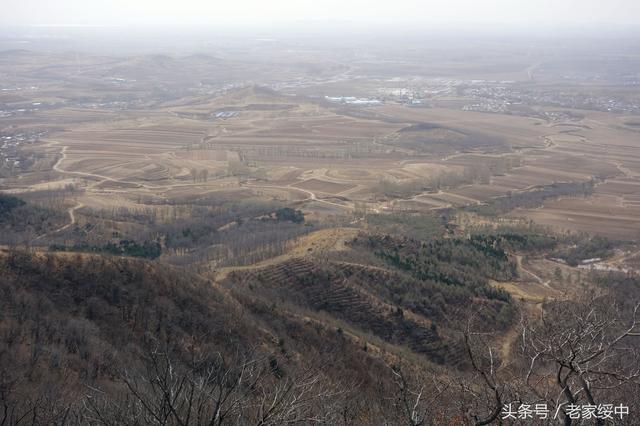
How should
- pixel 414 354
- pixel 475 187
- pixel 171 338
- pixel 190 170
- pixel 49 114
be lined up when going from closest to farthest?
pixel 171 338 < pixel 414 354 < pixel 475 187 < pixel 190 170 < pixel 49 114

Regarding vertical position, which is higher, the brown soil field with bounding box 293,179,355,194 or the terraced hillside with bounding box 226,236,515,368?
the terraced hillside with bounding box 226,236,515,368

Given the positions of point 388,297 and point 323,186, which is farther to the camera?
point 323,186

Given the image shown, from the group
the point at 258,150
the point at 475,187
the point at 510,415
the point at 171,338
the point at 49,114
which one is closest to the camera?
the point at 510,415

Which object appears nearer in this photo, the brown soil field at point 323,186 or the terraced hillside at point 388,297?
the terraced hillside at point 388,297

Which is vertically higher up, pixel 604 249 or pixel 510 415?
pixel 510 415

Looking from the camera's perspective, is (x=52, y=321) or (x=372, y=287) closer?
(x=52, y=321)

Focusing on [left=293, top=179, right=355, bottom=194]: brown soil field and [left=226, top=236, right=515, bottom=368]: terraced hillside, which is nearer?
[left=226, top=236, right=515, bottom=368]: terraced hillside

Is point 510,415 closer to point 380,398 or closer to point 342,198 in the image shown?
point 380,398

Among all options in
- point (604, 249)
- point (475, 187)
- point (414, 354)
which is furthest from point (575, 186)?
point (414, 354)

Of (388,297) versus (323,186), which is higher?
(388,297)

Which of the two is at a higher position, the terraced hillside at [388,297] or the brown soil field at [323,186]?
the terraced hillside at [388,297]

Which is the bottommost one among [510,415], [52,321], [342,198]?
[342,198]
